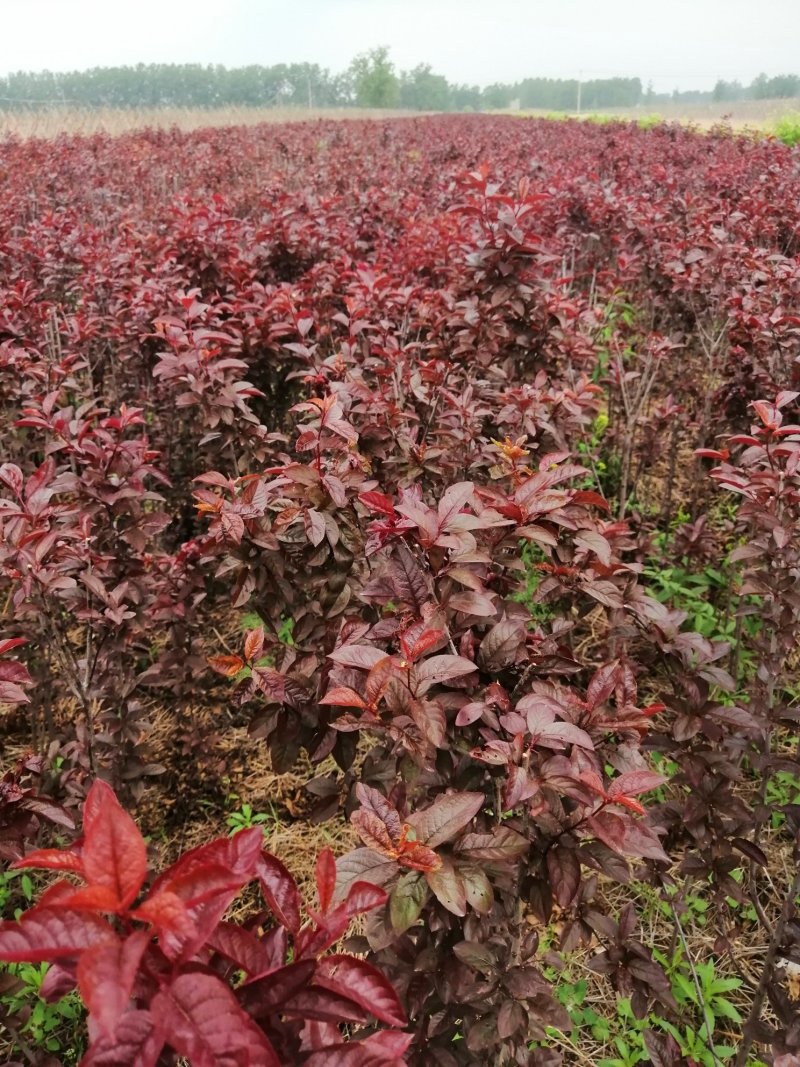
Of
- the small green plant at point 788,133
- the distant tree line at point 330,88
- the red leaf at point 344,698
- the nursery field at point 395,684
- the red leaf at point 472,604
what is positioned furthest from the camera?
the distant tree line at point 330,88

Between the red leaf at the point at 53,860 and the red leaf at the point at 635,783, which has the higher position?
the red leaf at the point at 53,860

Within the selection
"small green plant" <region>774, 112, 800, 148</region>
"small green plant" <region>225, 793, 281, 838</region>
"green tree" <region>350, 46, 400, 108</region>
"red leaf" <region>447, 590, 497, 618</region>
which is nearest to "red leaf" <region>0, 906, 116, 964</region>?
"red leaf" <region>447, 590, 497, 618</region>

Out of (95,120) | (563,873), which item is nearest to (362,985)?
(563,873)

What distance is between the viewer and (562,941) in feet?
4.78

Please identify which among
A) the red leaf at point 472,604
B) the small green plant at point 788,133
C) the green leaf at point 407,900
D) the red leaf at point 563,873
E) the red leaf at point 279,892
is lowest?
the red leaf at point 563,873

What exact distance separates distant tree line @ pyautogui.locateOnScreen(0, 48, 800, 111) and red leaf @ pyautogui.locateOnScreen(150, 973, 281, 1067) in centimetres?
5931

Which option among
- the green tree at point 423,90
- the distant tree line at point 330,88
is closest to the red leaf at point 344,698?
the distant tree line at point 330,88

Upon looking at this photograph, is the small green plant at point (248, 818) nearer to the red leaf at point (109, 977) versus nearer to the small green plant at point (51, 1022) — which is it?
the small green plant at point (51, 1022)

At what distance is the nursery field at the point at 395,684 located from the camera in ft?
2.32

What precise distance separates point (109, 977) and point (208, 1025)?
88mm

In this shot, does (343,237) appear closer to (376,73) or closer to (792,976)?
(792,976)

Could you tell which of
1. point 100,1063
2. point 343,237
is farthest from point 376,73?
point 100,1063

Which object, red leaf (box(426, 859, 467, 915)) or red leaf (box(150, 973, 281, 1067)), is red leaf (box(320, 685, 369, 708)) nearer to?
red leaf (box(426, 859, 467, 915))

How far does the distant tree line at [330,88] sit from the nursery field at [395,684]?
56513 millimetres
